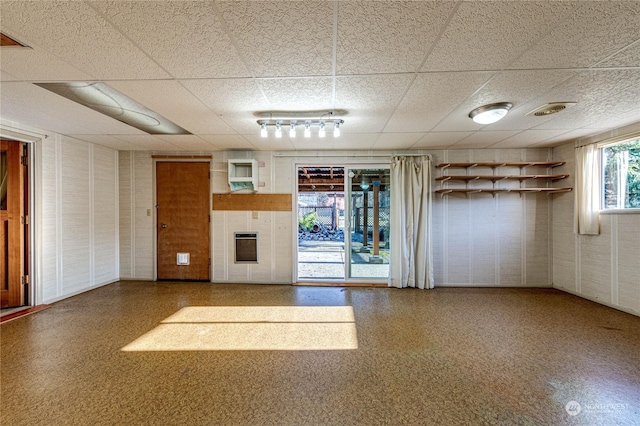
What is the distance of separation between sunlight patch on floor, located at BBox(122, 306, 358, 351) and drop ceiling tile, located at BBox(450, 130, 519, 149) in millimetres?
2925

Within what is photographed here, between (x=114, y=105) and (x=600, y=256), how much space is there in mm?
6206

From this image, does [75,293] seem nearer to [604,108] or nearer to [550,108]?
[550,108]

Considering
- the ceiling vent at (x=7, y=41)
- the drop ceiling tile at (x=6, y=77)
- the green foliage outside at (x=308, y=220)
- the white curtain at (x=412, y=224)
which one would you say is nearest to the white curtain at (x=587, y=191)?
the white curtain at (x=412, y=224)

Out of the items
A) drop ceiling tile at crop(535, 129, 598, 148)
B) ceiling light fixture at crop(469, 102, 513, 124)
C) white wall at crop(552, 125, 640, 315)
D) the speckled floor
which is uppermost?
drop ceiling tile at crop(535, 129, 598, 148)

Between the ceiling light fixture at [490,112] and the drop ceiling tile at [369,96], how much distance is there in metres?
0.87

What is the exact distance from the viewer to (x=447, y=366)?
7.34 feet

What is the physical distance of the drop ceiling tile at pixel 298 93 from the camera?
7.20 ft

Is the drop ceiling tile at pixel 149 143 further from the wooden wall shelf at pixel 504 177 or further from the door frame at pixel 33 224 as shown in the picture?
the wooden wall shelf at pixel 504 177

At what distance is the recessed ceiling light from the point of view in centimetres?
234

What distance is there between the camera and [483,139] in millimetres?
3949

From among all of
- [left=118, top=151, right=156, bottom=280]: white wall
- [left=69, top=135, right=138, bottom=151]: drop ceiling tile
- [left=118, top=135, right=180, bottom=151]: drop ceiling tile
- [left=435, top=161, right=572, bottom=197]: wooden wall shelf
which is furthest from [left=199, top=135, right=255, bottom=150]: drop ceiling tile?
[left=435, top=161, right=572, bottom=197]: wooden wall shelf

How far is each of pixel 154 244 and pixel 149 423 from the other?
3833mm

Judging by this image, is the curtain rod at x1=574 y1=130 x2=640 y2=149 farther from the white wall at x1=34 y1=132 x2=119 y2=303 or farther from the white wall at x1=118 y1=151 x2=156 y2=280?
the white wall at x1=34 y1=132 x2=119 y2=303

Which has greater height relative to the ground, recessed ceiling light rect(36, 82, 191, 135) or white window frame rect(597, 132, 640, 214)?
recessed ceiling light rect(36, 82, 191, 135)
